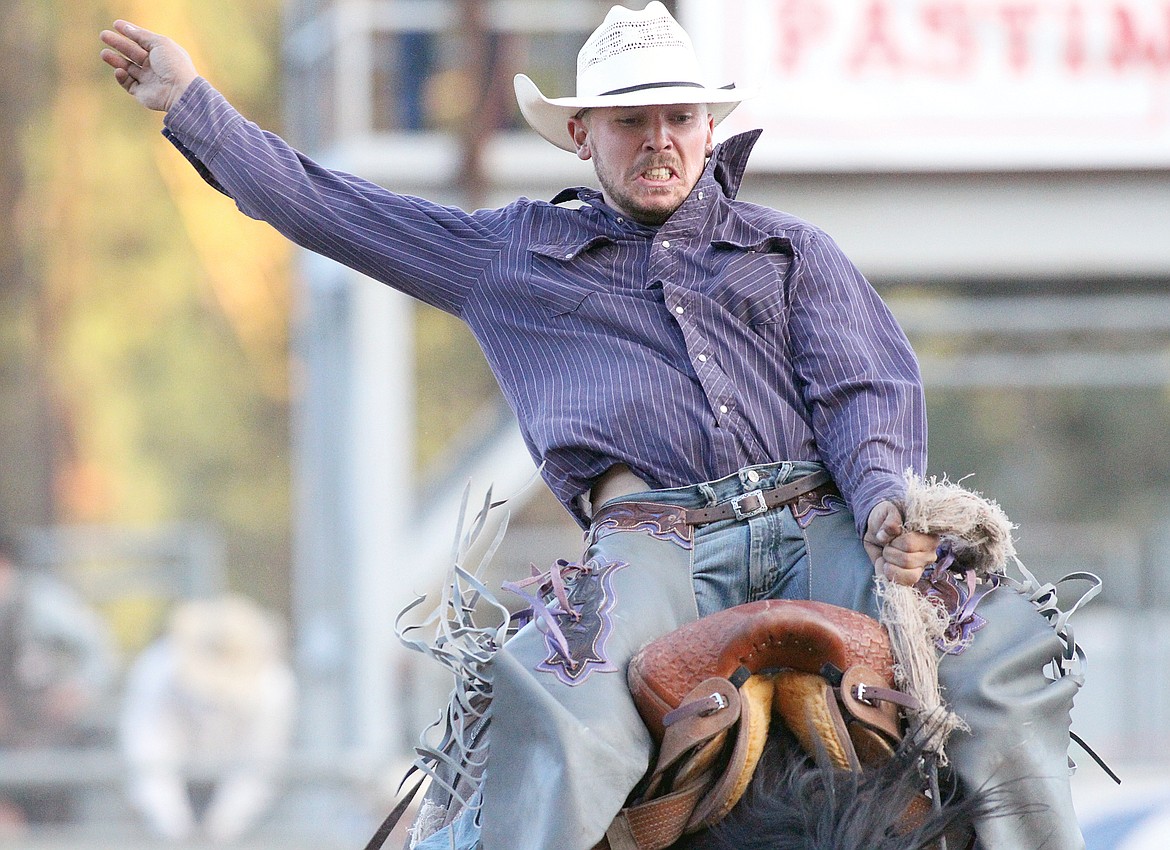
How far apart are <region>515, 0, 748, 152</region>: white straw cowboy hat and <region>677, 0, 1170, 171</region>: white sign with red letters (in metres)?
7.69

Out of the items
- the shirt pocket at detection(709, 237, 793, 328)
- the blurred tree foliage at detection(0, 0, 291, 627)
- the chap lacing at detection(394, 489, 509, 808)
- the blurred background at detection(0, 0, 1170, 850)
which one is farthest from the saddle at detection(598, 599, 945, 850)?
the blurred tree foliage at detection(0, 0, 291, 627)

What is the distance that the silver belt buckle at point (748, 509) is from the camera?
342 cm

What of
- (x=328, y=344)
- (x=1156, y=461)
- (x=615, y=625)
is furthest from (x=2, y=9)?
(x=615, y=625)

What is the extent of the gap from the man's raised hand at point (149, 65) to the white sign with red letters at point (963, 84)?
306 inches

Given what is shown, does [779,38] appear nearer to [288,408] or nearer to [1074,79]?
[1074,79]

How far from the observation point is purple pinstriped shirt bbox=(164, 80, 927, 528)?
3.47 metres

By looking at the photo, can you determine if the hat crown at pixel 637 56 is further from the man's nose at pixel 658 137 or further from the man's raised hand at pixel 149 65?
the man's raised hand at pixel 149 65

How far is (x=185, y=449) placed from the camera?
97.6 ft

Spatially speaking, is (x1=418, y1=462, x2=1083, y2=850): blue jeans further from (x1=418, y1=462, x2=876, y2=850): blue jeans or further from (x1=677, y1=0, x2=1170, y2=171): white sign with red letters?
(x1=677, y1=0, x2=1170, y2=171): white sign with red letters

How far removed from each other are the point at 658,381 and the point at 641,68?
58 centimetres

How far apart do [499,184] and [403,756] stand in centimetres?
338

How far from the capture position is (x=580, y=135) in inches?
156

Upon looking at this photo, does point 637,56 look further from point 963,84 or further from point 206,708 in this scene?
point 206,708

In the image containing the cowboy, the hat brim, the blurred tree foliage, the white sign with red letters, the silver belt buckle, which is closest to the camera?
the cowboy
